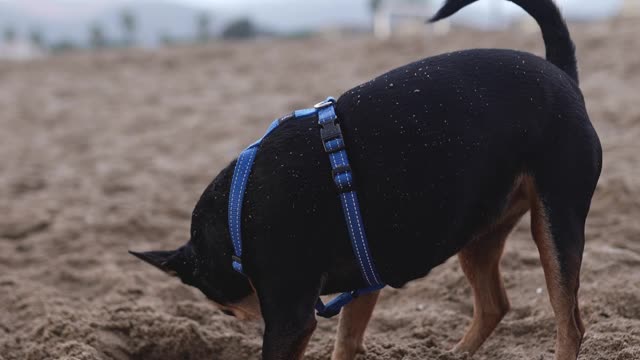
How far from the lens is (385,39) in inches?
616

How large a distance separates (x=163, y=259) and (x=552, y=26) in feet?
6.62

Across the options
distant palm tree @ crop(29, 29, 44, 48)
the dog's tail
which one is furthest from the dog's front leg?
distant palm tree @ crop(29, 29, 44, 48)

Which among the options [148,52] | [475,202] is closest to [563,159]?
[475,202]

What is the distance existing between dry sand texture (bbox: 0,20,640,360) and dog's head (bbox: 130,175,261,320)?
68 cm

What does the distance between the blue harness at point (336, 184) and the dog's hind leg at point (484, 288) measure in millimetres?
751

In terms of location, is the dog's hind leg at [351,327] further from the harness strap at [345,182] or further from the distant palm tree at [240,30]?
the distant palm tree at [240,30]

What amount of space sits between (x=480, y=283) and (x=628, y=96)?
6.19 meters

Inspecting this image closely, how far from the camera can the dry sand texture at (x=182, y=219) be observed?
12.8 feet

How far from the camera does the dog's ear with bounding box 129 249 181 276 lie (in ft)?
10.9

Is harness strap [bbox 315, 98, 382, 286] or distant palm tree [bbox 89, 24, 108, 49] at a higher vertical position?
harness strap [bbox 315, 98, 382, 286]

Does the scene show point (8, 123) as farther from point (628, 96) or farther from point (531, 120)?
point (531, 120)

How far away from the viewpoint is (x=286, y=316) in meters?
2.93

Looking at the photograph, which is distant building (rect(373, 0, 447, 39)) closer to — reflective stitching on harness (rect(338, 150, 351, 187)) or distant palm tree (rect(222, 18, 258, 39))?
distant palm tree (rect(222, 18, 258, 39))

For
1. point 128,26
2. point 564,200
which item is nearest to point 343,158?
point 564,200
